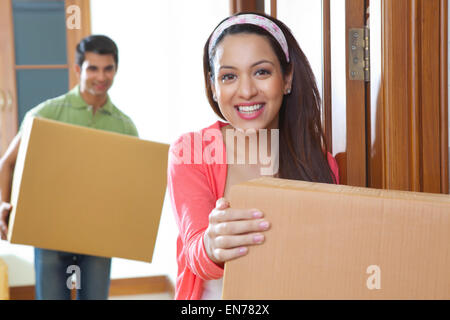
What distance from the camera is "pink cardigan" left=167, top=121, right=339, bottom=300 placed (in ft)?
2.86

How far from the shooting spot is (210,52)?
1040 millimetres

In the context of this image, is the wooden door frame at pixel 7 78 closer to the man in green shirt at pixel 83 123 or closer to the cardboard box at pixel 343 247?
the man in green shirt at pixel 83 123

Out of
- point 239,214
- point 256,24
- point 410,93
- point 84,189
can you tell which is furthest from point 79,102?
point 239,214

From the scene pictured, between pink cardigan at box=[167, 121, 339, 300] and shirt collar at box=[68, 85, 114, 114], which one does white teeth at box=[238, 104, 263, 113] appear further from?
shirt collar at box=[68, 85, 114, 114]

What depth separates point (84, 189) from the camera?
1507 millimetres

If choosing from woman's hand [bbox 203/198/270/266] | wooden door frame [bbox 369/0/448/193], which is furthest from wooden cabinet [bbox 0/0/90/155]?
woman's hand [bbox 203/198/270/266]

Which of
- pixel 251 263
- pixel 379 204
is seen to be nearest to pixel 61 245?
pixel 251 263

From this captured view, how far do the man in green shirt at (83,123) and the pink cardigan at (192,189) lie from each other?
816 mm

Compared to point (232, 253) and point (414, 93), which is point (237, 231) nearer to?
point (232, 253)

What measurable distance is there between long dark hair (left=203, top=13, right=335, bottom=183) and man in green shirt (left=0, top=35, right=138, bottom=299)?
0.88m

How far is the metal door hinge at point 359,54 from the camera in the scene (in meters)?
0.93

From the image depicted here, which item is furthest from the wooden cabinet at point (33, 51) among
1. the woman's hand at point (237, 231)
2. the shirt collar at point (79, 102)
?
the woman's hand at point (237, 231)

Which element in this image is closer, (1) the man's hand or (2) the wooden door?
(2) the wooden door

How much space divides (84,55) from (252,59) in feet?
4.20
